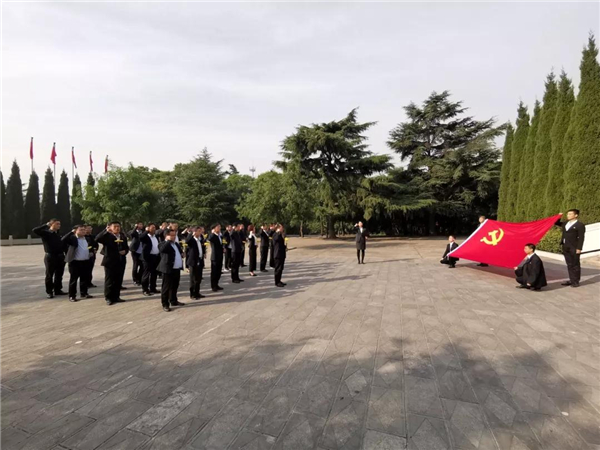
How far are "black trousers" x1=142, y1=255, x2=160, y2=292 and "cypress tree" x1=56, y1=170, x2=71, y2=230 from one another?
134ft

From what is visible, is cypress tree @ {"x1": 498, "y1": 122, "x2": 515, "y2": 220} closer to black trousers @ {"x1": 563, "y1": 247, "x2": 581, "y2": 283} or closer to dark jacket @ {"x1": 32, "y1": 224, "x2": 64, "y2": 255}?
black trousers @ {"x1": 563, "y1": 247, "x2": 581, "y2": 283}

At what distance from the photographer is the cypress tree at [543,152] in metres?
17.6

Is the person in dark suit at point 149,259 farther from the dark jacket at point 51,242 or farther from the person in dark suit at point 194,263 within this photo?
the dark jacket at point 51,242

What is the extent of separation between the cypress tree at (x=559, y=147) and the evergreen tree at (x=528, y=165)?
3003 millimetres

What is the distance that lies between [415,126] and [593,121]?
20.7 metres

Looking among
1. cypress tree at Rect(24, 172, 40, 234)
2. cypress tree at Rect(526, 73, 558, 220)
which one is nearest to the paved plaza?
cypress tree at Rect(526, 73, 558, 220)

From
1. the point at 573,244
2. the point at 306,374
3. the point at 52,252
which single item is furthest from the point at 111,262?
the point at 573,244

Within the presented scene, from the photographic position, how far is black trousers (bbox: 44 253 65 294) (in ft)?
25.3

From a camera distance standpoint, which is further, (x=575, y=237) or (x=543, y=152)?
(x=543, y=152)

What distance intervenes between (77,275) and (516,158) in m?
26.2

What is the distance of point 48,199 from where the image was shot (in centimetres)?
3925

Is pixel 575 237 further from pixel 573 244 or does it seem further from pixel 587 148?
pixel 587 148

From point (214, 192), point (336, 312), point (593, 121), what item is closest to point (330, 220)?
point (214, 192)

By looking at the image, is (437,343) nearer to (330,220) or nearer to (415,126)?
(330,220)
